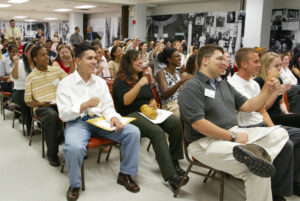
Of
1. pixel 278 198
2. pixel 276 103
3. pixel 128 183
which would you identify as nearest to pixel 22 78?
pixel 128 183

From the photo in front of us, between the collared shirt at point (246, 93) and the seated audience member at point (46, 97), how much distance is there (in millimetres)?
1921

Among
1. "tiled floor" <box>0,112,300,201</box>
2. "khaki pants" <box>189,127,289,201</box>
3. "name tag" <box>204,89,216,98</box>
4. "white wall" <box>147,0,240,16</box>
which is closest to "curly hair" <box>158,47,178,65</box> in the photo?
"tiled floor" <box>0,112,300,201</box>

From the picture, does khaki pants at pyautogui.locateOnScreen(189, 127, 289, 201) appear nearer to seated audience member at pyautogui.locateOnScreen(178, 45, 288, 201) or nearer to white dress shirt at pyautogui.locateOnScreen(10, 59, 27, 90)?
seated audience member at pyautogui.locateOnScreen(178, 45, 288, 201)

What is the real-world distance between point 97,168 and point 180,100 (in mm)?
1343

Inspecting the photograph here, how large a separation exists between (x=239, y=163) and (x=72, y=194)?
54.6 inches

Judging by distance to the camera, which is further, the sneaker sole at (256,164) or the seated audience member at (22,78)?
the seated audience member at (22,78)

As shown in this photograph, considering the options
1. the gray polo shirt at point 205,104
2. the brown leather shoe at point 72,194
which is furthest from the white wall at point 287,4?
the brown leather shoe at point 72,194

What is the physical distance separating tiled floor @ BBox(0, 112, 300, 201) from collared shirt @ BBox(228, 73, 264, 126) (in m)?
0.65

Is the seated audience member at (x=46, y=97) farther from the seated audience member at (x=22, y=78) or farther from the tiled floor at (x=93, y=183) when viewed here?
the seated audience member at (x=22, y=78)

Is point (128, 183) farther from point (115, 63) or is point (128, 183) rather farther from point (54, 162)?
point (115, 63)

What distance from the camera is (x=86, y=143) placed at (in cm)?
242

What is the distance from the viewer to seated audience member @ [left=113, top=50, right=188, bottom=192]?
100 inches

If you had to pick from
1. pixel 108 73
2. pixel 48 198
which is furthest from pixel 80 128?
pixel 108 73

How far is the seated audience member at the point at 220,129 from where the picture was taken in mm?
1942
